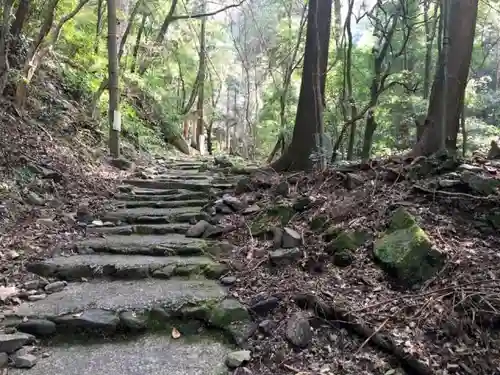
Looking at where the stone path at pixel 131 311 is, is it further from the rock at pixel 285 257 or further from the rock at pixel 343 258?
the rock at pixel 343 258

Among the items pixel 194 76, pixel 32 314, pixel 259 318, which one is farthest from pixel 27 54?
pixel 194 76

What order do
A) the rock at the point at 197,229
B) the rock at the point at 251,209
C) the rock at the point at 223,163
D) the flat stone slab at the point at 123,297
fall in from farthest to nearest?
the rock at the point at 223,163
the rock at the point at 251,209
the rock at the point at 197,229
the flat stone slab at the point at 123,297

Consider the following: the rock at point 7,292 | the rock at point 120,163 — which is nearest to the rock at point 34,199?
the rock at point 7,292

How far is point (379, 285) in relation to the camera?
325 centimetres

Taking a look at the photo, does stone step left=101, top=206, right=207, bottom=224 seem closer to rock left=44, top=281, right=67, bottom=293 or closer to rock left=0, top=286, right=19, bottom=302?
rock left=44, top=281, right=67, bottom=293

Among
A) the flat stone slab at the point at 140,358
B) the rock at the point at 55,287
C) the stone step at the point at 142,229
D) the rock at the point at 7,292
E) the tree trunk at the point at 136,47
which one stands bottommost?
the flat stone slab at the point at 140,358

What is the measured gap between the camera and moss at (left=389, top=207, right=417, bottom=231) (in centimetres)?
352

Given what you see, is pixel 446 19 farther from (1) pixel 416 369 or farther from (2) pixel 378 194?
(1) pixel 416 369

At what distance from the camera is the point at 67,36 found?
762cm

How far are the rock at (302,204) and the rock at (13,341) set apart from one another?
289 centimetres

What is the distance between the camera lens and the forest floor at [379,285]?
268 cm

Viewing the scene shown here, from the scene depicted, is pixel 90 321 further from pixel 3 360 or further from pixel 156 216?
pixel 156 216

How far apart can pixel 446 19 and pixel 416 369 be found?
14.7ft

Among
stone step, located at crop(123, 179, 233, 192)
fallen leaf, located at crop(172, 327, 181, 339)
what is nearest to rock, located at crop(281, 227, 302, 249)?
fallen leaf, located at crop(172, 327, 181, 339)
